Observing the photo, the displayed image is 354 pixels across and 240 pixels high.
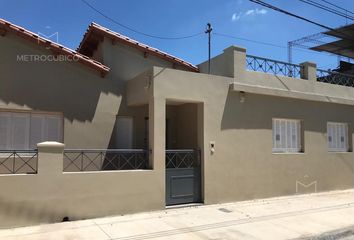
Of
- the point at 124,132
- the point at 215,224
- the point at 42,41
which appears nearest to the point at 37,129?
the point at 42,41

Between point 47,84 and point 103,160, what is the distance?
279 centimetres

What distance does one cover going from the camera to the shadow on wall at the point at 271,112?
430 inches

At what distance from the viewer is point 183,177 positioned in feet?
32.8

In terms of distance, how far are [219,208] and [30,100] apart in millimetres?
6074

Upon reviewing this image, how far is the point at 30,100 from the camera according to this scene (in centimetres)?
955

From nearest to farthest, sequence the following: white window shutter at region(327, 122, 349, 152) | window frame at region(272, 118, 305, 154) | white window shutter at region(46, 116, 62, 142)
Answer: white window shutter at region(46, 116, 62, 142) → window frame at region(272, 118, 305, 154) → white window shutter at region(327, 122, 349, 152)

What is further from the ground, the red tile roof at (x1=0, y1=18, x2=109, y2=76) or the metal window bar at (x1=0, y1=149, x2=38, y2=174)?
the red tile roof at (x1=0, y1=18, x2=109, y2=76)

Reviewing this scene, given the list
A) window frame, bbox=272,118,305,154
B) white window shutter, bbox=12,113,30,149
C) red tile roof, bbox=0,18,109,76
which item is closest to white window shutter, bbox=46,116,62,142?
white window shutter, bbox=12,113,30,149

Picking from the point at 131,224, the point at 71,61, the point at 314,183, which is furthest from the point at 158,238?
the point at 314,183

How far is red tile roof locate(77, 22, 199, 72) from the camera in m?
11.5

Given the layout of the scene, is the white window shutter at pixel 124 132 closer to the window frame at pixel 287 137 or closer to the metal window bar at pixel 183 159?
the metal window bar at pixel 183 159

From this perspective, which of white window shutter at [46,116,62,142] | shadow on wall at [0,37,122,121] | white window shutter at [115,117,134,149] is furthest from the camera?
white window shutter at [115,117,134,149]

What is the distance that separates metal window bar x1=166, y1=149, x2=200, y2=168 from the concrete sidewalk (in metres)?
1.34

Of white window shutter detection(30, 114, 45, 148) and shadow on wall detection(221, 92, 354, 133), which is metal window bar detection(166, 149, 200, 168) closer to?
shadow on wall detection(221, 92, 354, 133)
